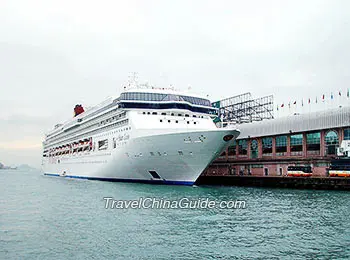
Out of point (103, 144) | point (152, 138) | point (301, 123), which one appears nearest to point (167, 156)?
point (152, 138)

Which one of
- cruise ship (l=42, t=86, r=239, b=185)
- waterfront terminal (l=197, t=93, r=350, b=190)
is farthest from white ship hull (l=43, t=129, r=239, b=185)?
waterfront terminal (l=197, t=93, r=350, b=190)

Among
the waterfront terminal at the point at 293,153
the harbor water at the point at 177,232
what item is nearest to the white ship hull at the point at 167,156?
the waterfront terminal at the point at 293,153

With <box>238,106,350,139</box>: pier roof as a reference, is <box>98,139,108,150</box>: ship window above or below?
below

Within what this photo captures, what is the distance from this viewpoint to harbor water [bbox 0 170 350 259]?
16547mm

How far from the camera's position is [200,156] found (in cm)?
4091

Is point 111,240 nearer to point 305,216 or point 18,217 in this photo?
point 18,217

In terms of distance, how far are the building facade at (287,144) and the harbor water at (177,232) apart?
22.2m

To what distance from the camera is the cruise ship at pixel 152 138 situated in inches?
1608

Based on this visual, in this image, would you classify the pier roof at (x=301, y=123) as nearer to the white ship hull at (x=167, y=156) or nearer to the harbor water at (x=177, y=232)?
the white ship hull at (x=167, y=156)

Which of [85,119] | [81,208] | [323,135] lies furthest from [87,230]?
[85,119]

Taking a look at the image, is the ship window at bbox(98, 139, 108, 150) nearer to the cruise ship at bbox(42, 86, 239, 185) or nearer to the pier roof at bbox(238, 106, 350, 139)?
the cruise ship at bbox(42, 86, 239, 185)

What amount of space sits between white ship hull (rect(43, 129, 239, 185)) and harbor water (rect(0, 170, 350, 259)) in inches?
449

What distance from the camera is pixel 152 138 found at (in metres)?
42.6

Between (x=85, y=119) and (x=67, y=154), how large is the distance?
13.9 meters
